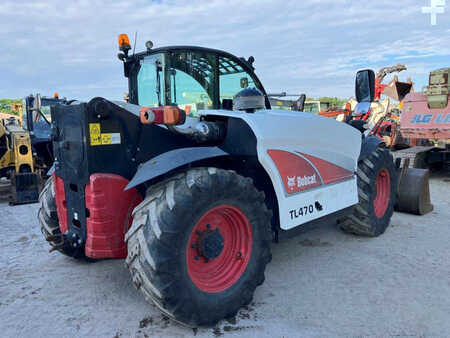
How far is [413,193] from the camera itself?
5359 millimetres

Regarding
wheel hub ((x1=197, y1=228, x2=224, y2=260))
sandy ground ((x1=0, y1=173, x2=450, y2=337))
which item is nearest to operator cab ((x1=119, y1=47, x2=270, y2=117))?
wheel hub ((x1=197, y1=228, x2=224, y2=260))

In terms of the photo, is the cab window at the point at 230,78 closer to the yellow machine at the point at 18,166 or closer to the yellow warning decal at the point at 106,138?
the yellow warning decal at the point at 106,138

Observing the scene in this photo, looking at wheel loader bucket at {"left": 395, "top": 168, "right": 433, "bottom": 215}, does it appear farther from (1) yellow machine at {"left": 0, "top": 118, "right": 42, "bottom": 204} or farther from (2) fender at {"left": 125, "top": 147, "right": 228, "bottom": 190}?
(1) yellow machine at {"left": 0, "top": 118, "right": 42, "bottom": 204}

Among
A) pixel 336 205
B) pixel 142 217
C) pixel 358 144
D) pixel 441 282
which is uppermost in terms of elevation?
pixel 358 144

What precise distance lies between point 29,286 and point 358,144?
3447 mm

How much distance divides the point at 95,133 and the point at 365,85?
2760mm

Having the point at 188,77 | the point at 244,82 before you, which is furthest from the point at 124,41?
the point at 244,82

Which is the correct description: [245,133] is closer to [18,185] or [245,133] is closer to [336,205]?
[336,205]

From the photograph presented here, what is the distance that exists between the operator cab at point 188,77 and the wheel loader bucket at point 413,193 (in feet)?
9.93

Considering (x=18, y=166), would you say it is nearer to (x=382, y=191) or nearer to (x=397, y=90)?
(x=382, y=191)

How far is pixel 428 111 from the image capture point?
8211 millimetres

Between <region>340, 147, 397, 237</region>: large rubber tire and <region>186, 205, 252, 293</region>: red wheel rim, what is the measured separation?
1904 millimetres

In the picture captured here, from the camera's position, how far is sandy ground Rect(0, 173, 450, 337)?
8.39ft

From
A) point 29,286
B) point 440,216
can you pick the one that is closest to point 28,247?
point 29,286
